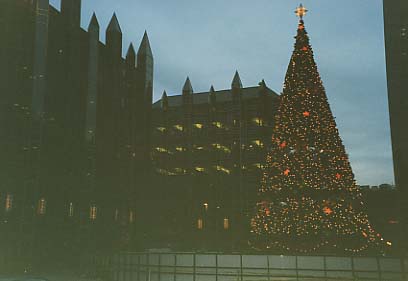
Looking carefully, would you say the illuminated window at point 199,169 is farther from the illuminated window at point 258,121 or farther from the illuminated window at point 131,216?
the illuminated window at point 131,216

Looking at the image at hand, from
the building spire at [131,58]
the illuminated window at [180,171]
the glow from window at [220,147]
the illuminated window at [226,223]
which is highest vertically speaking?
the building spire at [131,58]

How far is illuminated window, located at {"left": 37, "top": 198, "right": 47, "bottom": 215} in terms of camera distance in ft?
97.3

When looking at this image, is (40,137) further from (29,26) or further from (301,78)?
(301,78)

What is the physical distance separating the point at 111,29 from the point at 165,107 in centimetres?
3070

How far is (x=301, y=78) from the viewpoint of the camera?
78.4 feet

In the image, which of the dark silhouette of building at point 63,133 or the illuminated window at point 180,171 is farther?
the illuminated window at point 180,171

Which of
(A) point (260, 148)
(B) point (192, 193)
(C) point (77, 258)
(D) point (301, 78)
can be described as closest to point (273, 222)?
(D) point (301, 78)

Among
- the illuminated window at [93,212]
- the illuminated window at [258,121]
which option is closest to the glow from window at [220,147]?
the illuminated window at [258,121]

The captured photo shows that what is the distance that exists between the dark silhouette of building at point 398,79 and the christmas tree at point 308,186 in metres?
31.2

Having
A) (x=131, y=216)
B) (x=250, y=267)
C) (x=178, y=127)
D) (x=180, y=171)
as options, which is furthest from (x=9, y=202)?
(x=178, y=127)

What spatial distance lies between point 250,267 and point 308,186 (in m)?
6.21

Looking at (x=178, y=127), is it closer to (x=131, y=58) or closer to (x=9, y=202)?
(x=131, y=58)

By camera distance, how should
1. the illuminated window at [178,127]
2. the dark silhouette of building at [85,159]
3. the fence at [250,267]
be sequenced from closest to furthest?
the fence at [250,267], the dark silhouette of building at [85,159], the illuminated window at [178,127]

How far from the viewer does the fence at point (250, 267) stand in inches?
637
